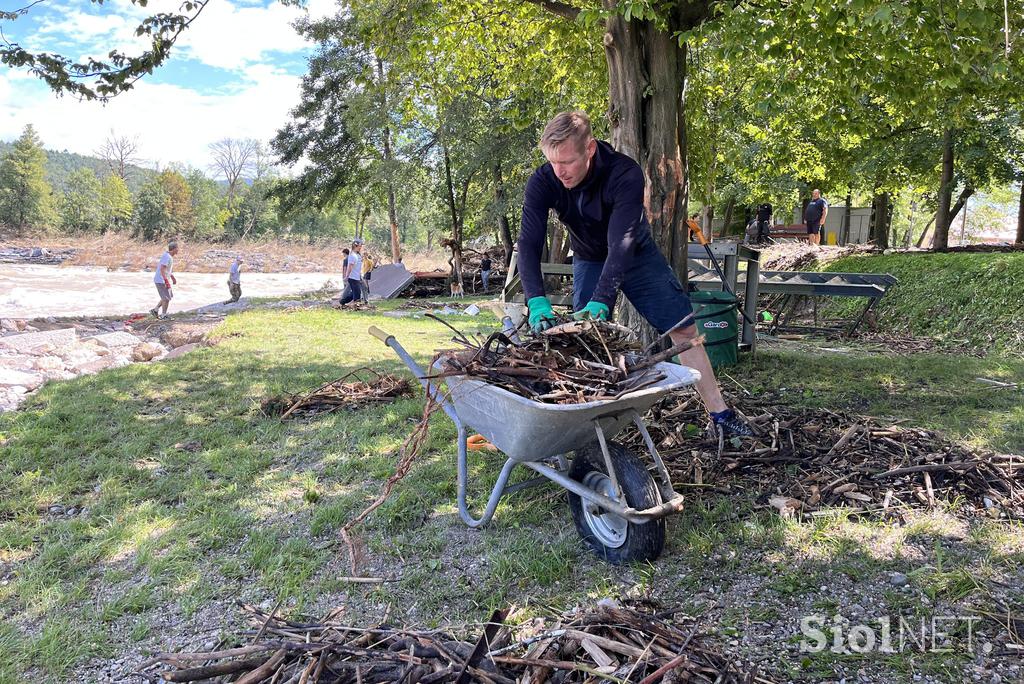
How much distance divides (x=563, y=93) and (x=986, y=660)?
9971 mm

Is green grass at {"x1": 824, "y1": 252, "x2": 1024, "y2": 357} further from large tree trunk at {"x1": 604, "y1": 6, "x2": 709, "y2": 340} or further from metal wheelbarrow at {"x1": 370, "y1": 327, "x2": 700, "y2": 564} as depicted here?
metal wheelbarrow at {"x1": 370, "y1": 327, "x2": 700, "y2": 564}

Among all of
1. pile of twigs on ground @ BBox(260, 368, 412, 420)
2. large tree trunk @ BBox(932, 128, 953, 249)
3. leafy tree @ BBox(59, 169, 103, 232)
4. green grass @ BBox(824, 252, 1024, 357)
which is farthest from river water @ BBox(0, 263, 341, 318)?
leafy tree @ BBox(59, 169, 103, 232)

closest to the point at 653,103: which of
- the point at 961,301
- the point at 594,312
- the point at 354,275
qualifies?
the point at 594,312

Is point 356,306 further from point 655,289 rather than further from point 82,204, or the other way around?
point 82,204

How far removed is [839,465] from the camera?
11.3 feet

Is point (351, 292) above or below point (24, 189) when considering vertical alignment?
below

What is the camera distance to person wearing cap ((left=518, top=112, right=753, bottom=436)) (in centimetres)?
305

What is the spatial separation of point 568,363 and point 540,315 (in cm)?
38

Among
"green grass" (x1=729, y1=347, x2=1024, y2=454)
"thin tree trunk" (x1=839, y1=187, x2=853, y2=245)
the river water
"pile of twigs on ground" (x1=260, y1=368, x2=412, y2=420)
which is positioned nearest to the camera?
"green grass" (x1=729, y1=347, x2=1024, y2=454)

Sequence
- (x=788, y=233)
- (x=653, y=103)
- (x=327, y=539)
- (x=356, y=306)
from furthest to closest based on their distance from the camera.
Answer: (x=788, y=233), (x=356, y=306), (x=653, y=103), (x=327, y=539)

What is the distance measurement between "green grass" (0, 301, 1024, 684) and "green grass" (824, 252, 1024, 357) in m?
3.41

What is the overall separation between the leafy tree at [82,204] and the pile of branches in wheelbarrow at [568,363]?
54.8 meters

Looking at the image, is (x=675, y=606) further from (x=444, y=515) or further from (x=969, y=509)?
(x=969, y=509)

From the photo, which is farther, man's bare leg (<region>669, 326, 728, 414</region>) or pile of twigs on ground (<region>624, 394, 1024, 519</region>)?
man's bare leg (<region>669, 326, 728, 414</region>)
